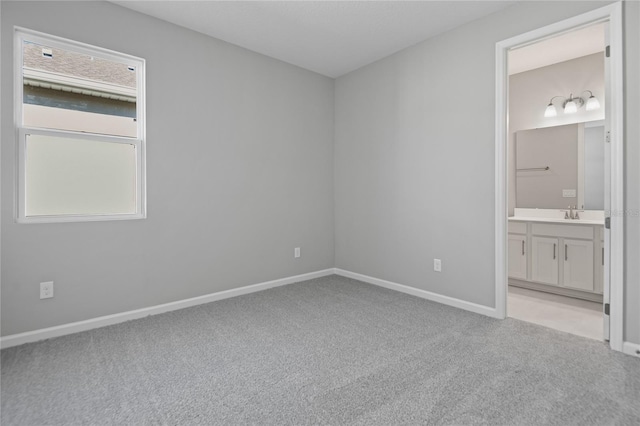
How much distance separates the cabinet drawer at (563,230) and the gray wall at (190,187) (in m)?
2.47

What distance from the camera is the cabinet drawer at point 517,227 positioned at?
3.85m

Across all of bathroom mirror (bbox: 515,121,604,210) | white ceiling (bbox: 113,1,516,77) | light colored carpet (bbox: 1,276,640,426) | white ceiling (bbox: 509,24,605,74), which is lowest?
light colored carpet (bbox: 1,276,640,426)

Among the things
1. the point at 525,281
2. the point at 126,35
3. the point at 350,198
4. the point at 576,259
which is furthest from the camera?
the point at 350,198

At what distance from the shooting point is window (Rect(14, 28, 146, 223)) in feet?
8.04

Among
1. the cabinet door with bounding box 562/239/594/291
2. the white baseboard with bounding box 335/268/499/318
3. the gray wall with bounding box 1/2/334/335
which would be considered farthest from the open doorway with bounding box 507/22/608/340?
the gray wall with bounding box 1/2/334/335

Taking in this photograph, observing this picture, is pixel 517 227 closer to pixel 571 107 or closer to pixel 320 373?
pixel 571 107

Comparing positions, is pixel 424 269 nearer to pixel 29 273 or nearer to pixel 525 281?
pixel 525 281

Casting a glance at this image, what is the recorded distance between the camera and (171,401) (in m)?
1.72

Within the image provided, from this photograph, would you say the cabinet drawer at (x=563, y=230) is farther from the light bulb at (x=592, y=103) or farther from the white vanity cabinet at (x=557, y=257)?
the light bulb at (x=592, y=103)

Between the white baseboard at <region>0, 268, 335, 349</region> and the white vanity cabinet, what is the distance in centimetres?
273

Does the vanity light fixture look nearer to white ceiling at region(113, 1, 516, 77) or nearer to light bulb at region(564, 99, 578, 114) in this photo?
light bulb at region(564, 99, 578, 114)

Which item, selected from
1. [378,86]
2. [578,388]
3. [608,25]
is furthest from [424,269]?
[608,25]

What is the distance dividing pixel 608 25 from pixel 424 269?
2.44 meters

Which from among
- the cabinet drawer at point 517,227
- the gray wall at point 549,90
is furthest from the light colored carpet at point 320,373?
the gray wall at point 549,90
